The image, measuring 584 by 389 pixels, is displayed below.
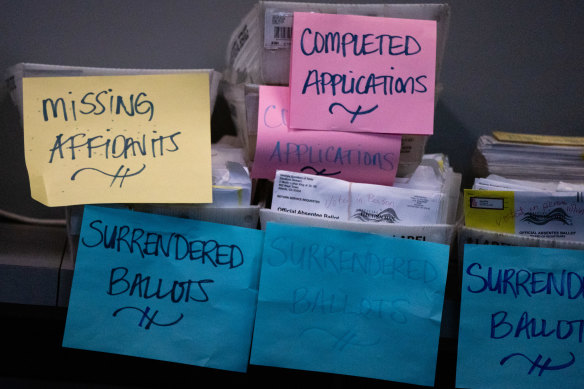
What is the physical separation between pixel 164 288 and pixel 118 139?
8.9 inches

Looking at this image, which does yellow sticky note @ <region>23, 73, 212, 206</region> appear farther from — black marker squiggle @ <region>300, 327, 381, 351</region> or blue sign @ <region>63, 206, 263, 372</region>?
black marker squiggle @ <region>300, 327, 381, 351</region>

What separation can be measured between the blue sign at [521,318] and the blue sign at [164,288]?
0.32m

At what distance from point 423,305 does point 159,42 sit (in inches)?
28.1

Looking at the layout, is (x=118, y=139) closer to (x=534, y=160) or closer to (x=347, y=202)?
(x=347, y=202)

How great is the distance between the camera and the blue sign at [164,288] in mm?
738

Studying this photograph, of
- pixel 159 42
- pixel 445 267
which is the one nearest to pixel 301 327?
pixel 445 267

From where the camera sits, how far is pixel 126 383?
0.98 m

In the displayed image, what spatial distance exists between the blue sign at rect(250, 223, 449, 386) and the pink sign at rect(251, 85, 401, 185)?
0.10 meters

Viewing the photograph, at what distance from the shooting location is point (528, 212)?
2.42 feet

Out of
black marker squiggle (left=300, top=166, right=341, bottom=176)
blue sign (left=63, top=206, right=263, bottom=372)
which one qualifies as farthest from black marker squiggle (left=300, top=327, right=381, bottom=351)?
black marker squiggle (left=300, top=166, right=341, bottom=176)

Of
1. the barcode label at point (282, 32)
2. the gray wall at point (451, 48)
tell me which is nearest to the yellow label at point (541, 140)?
the gray wall at point (451, 48)

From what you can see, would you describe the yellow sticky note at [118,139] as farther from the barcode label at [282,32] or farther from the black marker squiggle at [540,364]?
the black marker squiggle at [540,364]

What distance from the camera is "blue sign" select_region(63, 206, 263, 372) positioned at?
2.42 ft

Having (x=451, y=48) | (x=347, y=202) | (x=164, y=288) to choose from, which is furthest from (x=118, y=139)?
(x=451, y=48)
